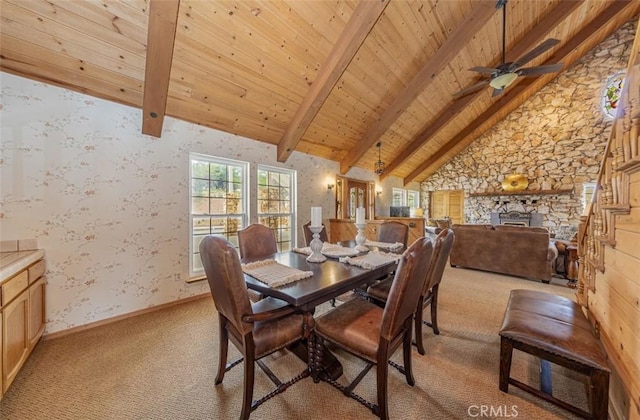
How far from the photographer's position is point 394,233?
10.1 feet

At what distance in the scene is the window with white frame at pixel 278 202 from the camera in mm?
4176

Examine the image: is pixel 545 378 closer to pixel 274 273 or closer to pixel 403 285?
pixel 403 285

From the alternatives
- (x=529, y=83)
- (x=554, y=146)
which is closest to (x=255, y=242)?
(x=529, y=83)

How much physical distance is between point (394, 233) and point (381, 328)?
188cm

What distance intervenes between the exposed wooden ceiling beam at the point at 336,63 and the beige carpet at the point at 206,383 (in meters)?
2.90

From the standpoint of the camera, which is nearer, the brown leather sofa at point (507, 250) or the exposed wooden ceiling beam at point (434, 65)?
the exposed wooden ceiling beam at point (434, 65)

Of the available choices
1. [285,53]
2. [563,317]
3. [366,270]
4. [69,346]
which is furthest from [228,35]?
[563,317]

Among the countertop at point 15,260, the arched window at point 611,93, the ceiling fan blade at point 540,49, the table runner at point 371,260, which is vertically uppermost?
the arched window at point 611,93

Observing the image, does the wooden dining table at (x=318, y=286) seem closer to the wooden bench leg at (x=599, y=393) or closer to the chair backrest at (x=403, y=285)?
the chair backrest at (x=403, y=285)

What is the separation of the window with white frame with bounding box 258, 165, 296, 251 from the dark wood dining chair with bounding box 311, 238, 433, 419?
279 cm

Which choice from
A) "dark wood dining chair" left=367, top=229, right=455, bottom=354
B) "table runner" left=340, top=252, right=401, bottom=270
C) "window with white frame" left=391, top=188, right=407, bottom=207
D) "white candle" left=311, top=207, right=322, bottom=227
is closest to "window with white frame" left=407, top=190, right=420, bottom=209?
"window with white frame" left=391, top=188, right=407, bottom=207

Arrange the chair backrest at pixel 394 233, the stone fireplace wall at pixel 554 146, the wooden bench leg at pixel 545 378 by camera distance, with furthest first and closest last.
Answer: the stone fireplace wall at pixel 554 146 < the chair backrest at pixel 394 233 < the wooden bench leg at pixel 545 378

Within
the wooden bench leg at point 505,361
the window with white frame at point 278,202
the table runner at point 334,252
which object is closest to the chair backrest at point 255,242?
the table runner at point 334,252

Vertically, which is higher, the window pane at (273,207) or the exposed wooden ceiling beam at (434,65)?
the exposed wooden ceiling beam at (434,65)
